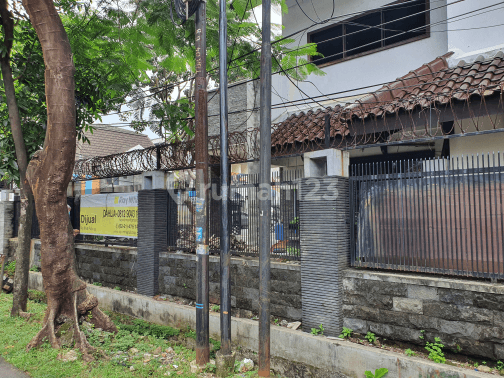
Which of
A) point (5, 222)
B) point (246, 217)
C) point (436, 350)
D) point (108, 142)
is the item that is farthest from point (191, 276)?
point (108, 142)

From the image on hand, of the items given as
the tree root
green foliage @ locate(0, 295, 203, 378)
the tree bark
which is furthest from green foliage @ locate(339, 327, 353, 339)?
the tree bark

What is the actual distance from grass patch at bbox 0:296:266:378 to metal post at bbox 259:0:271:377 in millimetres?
885

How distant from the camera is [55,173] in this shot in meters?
5.49

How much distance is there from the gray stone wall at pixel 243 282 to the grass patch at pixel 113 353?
33.2 inches

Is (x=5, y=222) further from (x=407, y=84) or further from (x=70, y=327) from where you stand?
(x=407, y=84)

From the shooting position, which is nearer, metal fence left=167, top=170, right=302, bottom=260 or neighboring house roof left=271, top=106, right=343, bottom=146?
metal fence left=167, top=170, right=302, bottom=260

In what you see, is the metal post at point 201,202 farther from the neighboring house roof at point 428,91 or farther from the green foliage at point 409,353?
the green foliage at point 409,353

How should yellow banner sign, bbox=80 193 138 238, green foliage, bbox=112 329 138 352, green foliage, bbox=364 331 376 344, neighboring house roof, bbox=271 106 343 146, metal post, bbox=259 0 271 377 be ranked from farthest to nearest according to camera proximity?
yellow banner sign, bbox=80 193 138 238 < neighboring house roof, bbox=271 106 343 146 < green foliage, bbox=112 329 138 352 < green foliage, bbox=364 331 376 344 < metal post, bbox=259 0 271 377

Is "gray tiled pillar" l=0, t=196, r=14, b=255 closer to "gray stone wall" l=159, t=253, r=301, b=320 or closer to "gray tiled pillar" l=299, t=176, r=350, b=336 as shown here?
"gray stone wall" l=159, t=253, r=301, b=320

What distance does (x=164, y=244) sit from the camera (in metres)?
8.24

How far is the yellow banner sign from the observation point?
29.3 ft

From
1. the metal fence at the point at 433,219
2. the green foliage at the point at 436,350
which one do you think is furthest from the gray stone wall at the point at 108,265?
the green foliage at the point at 436,350

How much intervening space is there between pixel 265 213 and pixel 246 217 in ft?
8.23

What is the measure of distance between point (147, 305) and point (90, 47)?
19.9 ft
